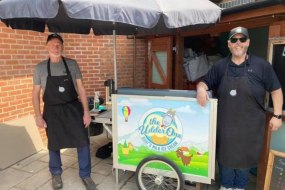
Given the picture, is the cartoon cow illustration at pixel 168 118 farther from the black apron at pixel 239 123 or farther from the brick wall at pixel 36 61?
the brick wall at pixel 36 61

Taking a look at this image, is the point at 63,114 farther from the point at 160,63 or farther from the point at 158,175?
the point at 160,63

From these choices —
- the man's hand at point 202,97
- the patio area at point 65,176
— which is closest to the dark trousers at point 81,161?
the patio area at point 65,176

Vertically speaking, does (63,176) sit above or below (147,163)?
below

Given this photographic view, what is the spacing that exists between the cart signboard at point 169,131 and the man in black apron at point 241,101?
134 millimetres

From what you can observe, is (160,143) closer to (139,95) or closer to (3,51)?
(139,95)

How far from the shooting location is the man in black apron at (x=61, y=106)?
324 cm

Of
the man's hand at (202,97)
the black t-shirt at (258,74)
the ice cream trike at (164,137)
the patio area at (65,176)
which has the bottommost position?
the patio area at (65,176)

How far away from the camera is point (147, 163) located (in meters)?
3.12

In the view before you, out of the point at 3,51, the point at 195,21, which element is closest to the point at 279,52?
the point at 195,21

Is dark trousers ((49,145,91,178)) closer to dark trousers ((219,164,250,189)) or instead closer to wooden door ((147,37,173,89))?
dark trousers ((219,164,250,189))

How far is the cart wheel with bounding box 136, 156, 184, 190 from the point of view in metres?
2.99

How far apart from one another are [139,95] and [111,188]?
1.38 metres

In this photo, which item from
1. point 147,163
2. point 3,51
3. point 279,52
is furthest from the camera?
point 3,51

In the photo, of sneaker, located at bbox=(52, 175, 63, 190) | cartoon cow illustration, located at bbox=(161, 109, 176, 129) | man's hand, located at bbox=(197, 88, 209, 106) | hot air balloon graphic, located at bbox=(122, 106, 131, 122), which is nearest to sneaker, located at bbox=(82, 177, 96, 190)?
sneaker, located at bbox=(52, 175, 63, 190)
